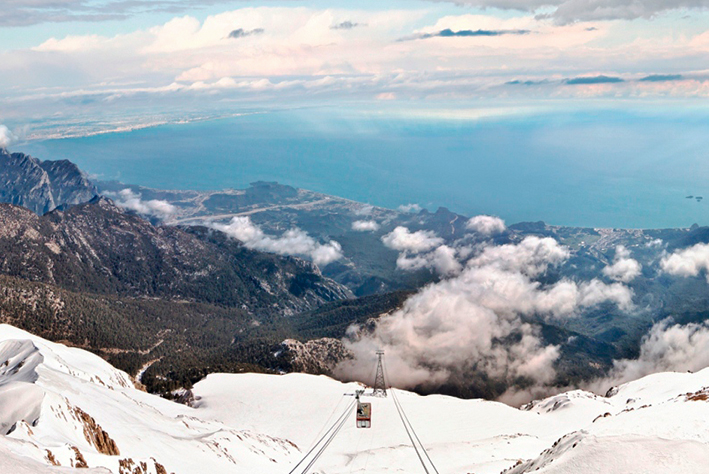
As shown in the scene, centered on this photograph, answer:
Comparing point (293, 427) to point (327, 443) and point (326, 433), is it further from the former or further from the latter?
point (327, 443)

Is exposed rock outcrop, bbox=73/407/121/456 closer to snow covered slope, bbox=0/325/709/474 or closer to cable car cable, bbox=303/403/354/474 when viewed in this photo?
snow covered slope, bbox=0/325/709/474

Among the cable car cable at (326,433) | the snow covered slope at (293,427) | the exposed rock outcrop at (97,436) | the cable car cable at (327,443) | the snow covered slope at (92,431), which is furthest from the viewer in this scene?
the cable car cable at (326,433)

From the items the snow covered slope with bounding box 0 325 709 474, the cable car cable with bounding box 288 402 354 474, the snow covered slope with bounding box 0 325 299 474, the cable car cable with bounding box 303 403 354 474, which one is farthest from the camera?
the cable car cable with bounding box 288 402 354 474

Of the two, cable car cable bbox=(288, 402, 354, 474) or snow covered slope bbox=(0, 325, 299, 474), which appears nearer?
snow covered slope bbox=(0, 325, 299, 474)

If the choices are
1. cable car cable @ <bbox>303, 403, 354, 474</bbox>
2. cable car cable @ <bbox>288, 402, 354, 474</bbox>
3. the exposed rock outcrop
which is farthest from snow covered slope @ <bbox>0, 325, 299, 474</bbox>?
cable car cable @ <bbox>303, 403, 354, 474</bbox>

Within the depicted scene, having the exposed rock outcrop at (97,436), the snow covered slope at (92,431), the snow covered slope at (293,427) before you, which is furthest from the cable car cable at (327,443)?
the exposed rock outcrop at (97,436)

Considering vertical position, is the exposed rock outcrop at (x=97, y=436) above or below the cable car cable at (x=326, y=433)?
above

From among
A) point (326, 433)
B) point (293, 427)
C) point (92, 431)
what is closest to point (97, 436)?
point (92, 431)

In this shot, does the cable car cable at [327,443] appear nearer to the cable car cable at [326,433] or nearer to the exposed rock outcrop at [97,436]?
the cable car cable at [326,433]

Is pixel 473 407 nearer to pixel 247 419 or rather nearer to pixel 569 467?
pixel 247 419
